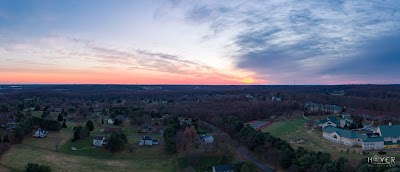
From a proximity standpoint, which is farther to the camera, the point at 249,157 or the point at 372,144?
the point at 372,144

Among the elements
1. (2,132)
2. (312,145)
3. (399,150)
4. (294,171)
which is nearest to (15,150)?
(2,132)

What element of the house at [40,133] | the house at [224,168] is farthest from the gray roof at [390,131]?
the house at [40,133]

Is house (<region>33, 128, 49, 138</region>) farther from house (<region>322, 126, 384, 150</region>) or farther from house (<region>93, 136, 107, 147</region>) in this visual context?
house (<region>322, 126, 384, 150</region>)

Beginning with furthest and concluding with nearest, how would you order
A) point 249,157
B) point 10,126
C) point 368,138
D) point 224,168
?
point 10,126, point 368,138, point 249,157, point 224,168

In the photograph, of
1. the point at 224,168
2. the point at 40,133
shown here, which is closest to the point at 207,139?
the point at 224,168

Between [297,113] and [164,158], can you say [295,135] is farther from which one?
[297,113]

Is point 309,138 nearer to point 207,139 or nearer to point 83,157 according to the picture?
point 207,139

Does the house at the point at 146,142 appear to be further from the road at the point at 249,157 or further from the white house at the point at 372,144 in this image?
the white house at the point at 372,144
